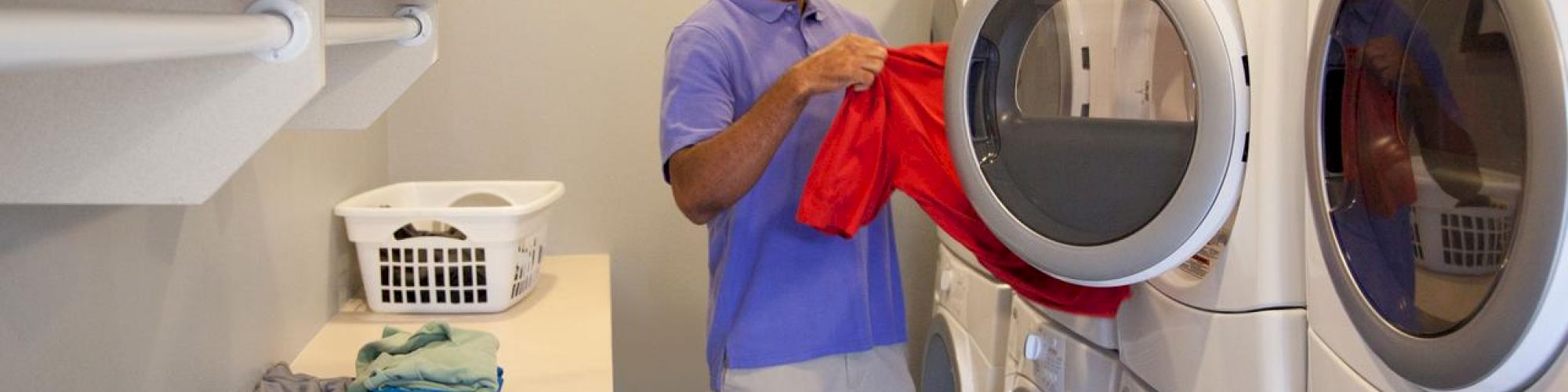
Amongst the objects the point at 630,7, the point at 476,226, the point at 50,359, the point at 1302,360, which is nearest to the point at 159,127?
the point at 50,359

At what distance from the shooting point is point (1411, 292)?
3.86 ft

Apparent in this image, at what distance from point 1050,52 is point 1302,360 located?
55cm

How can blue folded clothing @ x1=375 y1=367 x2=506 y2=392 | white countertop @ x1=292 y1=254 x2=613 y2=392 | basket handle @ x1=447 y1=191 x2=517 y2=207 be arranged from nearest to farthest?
blue folded clothing @ x1=375 y1=367 x2=506 y2=392
white countertop @ x1=292 y1=254 x2=613 y2=392
basket handle @ x1=447 y1=191 x2=517 y2=207

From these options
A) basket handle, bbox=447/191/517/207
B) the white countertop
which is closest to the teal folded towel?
the white countertop

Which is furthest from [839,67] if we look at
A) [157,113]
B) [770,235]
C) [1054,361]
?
[157,113]

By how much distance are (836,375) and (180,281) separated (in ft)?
3.02

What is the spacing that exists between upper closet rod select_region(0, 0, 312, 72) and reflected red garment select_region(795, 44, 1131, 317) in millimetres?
1056

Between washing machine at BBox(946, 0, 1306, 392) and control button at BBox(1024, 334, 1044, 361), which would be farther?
control button at BBox(1024, 334, 1044, 361)

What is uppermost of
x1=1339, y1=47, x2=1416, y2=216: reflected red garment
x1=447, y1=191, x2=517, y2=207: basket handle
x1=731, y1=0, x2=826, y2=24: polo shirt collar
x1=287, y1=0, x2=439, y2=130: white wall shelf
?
x1=731, y1=0, x2=826, y2=24: polo shirt collar

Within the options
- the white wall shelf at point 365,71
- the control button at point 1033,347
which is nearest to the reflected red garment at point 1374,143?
the control button at point 1033,347

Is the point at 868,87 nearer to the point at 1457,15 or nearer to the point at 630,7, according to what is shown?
the point at 1457,15

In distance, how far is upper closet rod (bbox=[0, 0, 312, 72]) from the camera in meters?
0.56

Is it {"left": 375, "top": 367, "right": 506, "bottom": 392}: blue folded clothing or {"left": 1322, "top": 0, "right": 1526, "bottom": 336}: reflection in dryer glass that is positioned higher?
{"left": 1322, "top": 0, "right": 1526, "bottom": 336}: reflection in dryer glass

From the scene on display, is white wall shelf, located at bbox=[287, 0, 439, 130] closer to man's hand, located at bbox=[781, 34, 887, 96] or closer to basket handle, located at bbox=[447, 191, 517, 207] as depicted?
man's hand, located at bbox=[781, 34, 887, 96]
